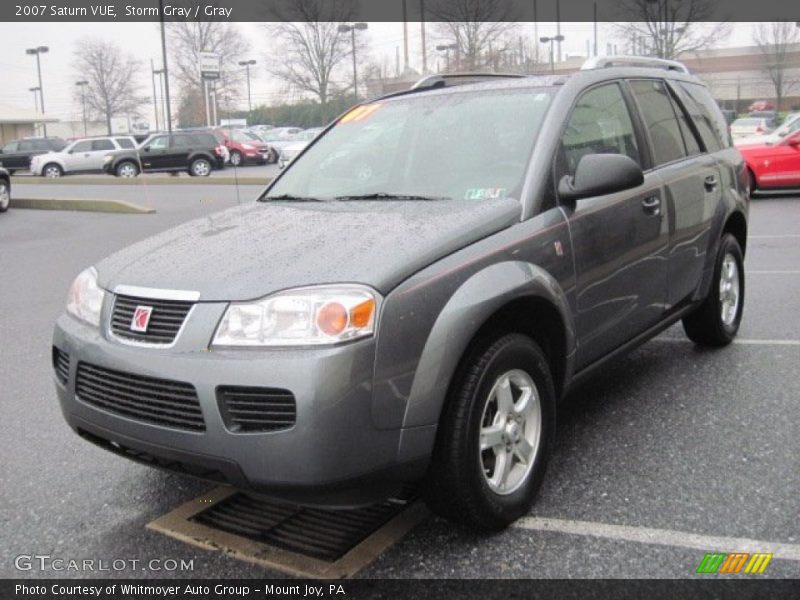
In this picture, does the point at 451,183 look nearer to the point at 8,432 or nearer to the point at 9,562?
the point at 9,562

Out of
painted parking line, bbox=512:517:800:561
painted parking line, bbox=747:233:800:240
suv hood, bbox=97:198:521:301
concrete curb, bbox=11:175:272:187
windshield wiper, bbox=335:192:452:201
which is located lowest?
painted parking line, bbox=512:517:800:561

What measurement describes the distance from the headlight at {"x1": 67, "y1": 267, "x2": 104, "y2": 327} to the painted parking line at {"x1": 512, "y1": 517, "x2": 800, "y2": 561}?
5.97 ft

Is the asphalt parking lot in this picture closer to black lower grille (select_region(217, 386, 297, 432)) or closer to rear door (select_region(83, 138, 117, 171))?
black lower grille (select_region(217, 386, 297, 432))

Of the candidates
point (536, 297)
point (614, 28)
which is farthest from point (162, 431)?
point (614, 28)

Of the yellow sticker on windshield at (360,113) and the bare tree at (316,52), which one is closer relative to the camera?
the yellow sticker on windshield at (360,113)

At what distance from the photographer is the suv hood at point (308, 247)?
110 inches

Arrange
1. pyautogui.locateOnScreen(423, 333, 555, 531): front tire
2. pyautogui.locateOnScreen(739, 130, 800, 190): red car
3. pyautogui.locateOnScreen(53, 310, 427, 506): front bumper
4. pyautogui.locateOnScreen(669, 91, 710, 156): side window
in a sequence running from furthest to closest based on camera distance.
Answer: pyautogui.locateOnScreen(739, 130, 800, 190): red car
pyautogui.locateOnScreen(669, 91, 710, 156): side window
pyautogui.locateOnScreen(423, 333, 555, 531): front tire
pyautogui.locateOnScreen(53, 310, 427, 506): front bumper

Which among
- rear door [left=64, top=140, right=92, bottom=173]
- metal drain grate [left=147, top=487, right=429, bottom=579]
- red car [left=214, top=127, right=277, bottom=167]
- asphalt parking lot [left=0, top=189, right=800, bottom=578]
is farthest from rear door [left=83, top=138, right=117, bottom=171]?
metal drain grate [left=147, top=487, right=429, bottom=579]

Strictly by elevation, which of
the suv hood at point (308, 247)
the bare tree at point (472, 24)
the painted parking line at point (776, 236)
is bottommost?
the painted parking line at point (776, 236)

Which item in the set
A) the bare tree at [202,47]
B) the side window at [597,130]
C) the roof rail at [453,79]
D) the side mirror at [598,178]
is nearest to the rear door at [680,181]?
the side window at [597,130]

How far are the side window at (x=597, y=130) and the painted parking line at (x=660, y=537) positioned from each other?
1.45 metres

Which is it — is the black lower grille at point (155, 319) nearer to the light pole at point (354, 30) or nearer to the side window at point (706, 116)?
the side window at point (706, 116)

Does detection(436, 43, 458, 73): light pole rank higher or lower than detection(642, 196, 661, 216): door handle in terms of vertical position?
higher

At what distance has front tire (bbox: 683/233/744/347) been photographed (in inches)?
204
